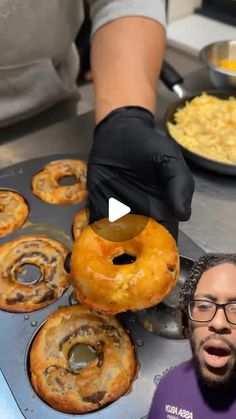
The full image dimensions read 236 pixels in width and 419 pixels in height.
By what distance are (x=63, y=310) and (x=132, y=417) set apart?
0.24 meters

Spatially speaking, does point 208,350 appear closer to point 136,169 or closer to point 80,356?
point 80,356

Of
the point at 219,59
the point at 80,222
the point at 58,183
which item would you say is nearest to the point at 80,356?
the point at 80,222

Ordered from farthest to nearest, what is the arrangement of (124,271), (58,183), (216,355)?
(58,183) → (124,271) → (216,355)

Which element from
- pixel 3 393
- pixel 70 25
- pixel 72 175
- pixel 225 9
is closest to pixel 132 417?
pixel 3 393

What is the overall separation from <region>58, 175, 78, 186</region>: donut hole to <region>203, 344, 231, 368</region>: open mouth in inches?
29.8

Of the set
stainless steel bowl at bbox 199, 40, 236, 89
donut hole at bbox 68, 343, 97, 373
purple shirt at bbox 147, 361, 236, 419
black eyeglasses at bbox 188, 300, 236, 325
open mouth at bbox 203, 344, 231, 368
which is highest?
black eyeglasses at bbox 188, 300, 236, 325

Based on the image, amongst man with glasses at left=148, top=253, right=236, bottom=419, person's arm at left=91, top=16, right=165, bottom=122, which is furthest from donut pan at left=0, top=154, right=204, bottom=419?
person's arm at left=91, top=16, right=165, bottom=122

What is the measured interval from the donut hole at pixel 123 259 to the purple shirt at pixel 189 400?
27 centimetres

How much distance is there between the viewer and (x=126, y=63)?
1.22 meters

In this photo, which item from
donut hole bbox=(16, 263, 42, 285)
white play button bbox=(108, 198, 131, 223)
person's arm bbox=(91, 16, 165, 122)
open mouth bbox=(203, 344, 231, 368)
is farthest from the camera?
person's arm bbox=(91, 16, 165, 122)

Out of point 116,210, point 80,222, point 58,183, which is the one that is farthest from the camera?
point 58,183

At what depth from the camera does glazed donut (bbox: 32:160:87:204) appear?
3.98 feet

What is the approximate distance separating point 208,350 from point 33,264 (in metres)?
0.59

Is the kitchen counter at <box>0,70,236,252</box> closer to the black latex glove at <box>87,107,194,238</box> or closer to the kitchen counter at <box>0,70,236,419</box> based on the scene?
the kitchen counter at <box>0,70,236,419</box>
